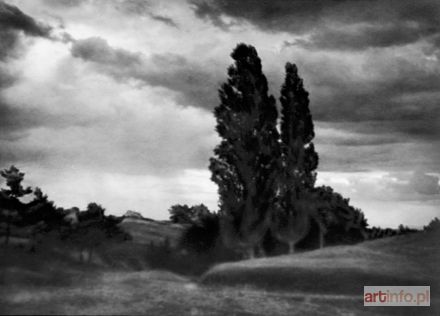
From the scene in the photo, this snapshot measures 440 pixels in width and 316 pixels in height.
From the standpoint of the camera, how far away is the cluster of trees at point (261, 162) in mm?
27391

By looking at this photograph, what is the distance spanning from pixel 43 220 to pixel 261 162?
1205 centimetres

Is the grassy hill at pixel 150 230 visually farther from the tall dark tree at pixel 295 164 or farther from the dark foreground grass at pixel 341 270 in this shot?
the dark foreground grass at pixel 341 270

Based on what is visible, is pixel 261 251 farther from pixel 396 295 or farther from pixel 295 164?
pixel 396 295

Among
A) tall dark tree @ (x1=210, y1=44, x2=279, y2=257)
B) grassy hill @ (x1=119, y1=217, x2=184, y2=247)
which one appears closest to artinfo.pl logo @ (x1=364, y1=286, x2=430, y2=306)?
tall dark tree @ (x1=210, y1=44, x2=279, y2=257)

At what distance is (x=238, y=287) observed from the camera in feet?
64.1

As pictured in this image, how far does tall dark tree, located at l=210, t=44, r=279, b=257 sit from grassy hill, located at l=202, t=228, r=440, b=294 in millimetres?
3859

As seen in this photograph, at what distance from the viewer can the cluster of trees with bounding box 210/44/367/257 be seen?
89.9 feet

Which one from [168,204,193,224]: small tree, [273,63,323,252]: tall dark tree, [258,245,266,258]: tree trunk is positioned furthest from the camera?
[168,204,193,224]: small tree

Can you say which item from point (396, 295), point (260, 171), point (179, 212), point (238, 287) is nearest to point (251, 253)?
point (260, 171)

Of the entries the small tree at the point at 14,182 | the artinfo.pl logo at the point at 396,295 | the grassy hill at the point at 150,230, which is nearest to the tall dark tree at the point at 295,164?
the grassy hill at the point at 150,230

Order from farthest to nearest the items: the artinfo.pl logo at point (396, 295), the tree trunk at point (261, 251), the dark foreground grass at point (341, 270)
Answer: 1. the tree trunk at point (261, 251)
2. the dark foreground grass at point (341, 270)
3. the artinfo.pl logo at point (396, 295)

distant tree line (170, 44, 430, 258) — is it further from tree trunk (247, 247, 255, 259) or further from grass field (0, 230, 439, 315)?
grass field (0, 230, 439, 315)

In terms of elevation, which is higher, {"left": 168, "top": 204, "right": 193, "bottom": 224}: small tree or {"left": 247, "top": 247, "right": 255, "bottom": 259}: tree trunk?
{"left": 168, "top": 204, "right": 193, "bottom": 224}: small tree

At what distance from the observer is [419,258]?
22.9 m
